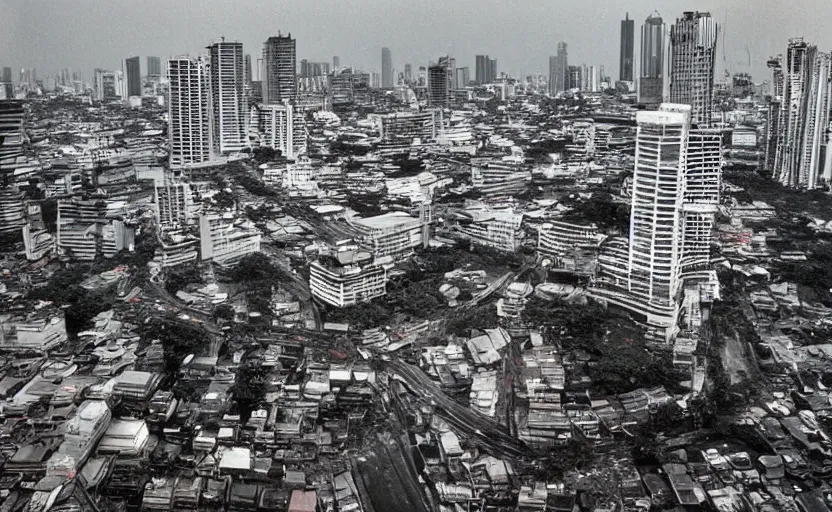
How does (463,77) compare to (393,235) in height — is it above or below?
above

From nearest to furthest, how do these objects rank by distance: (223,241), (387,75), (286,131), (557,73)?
1. (223,241)
2. (286,131)
3. (557,73)
4. (387,75)

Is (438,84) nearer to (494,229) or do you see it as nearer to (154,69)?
(154,69)

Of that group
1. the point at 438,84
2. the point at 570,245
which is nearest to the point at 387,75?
the point at 438,84

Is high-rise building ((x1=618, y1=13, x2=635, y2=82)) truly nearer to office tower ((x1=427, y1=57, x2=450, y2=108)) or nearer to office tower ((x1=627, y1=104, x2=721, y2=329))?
office tower ((x1=427, y1=57, x2=450, y2=108))

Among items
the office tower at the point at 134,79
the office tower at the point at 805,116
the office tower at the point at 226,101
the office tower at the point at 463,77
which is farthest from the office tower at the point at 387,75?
the office tower at the point at 805,116

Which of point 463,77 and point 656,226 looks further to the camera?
point 463,77

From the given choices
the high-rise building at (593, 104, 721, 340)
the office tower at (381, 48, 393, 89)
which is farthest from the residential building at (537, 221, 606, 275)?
the office tower at (381, 48, 393, 89)

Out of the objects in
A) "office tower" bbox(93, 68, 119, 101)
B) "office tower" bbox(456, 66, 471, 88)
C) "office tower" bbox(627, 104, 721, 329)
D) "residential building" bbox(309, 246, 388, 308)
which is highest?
"office tower" bbox(456, 66, 471, 88)
